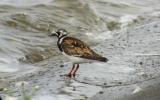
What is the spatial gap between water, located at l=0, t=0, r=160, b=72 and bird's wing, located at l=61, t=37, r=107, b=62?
1794mm

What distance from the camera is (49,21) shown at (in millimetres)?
13523

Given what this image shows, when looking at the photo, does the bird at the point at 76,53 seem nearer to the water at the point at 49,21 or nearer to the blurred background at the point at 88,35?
the blurred background at the point at 88,35

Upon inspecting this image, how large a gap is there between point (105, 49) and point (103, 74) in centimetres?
227

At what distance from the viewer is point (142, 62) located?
8.38 metres

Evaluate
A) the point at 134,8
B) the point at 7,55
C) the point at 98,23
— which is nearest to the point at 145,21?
the point at 98,23

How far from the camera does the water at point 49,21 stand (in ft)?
35.2

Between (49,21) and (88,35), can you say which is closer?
(88,35)

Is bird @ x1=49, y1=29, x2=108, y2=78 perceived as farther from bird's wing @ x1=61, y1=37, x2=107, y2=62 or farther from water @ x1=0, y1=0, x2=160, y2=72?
water @ x1=0, y1=0, x2=160, y2=72

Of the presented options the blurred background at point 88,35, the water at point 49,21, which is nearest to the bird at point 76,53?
the blurred background at point 88,35

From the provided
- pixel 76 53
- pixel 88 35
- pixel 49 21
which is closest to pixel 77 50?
pixel 76 53

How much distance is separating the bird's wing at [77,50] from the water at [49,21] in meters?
1.79

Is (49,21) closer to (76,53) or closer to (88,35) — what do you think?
(88,35)

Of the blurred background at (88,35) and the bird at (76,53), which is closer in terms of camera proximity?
the bird at (76,53)

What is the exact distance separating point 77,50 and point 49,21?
229 inches
